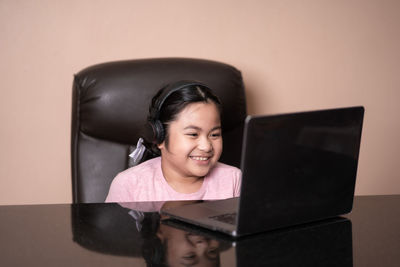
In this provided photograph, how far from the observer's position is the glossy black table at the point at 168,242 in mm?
840

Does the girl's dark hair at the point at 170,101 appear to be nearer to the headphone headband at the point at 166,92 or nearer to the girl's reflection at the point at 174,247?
the headphone headband at the point at 166,92

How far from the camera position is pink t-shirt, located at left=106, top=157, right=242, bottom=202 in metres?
1.71

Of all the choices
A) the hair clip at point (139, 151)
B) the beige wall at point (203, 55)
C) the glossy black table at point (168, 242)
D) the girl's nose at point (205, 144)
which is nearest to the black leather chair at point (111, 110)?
the hair clip at point (139, 151)

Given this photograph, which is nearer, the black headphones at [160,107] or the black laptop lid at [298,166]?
the black laptop lid at [298,166]

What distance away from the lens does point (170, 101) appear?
66.1 inches

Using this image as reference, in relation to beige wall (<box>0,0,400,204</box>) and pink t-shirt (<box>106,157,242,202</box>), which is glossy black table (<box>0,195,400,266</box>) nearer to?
pink t-shirt (<box>106,157,242,202</box>)

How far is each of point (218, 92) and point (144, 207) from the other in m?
0.74

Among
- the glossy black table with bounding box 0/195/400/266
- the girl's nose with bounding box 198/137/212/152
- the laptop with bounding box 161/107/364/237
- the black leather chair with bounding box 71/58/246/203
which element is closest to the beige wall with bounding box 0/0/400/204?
the black leather chair with bounding box 71/58/246/203

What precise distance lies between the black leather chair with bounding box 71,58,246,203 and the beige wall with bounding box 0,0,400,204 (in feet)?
1.48

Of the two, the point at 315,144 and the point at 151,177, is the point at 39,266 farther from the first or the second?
the point at 151,177

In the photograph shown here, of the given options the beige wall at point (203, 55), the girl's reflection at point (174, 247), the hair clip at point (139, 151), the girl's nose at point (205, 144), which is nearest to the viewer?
the girl's reflection at point (174, 247)

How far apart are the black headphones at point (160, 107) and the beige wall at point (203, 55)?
640 millimetres

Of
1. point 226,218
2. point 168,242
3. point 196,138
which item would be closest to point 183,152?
point 196,138

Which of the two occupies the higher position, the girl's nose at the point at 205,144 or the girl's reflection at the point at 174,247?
the girl's reflection at the point at 174,247
